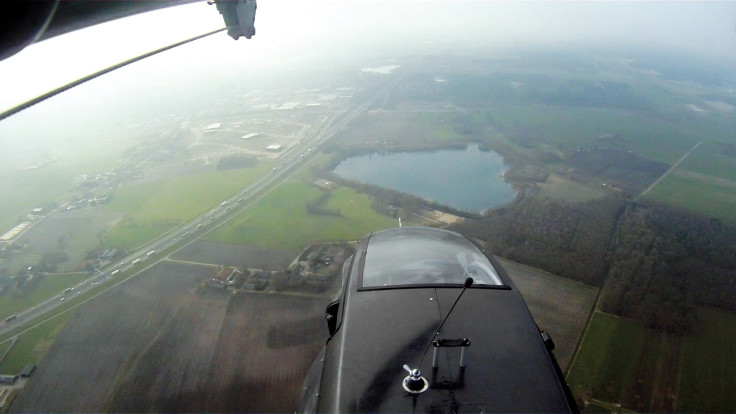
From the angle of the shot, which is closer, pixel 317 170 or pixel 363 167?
pixel 317 170

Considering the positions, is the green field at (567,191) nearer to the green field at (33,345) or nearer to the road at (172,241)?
the road at (172,241)

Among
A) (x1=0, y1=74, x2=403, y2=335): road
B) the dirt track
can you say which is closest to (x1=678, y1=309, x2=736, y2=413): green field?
the dirt track

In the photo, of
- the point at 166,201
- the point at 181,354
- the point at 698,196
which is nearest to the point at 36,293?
the point at 166,201

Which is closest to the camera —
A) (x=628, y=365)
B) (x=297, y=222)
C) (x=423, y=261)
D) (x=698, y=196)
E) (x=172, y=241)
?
(x=423, y=261)

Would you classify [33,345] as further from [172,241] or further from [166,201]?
[166,201]

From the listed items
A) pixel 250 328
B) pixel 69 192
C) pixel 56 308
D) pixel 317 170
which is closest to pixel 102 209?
pixel 69 192

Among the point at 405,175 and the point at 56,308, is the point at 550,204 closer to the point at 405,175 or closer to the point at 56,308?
the point at 405,175

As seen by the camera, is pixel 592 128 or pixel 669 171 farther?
pixel 592 128

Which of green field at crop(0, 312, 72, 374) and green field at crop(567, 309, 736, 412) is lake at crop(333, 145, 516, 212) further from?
green field at crop(0, 312, 72, 374)
